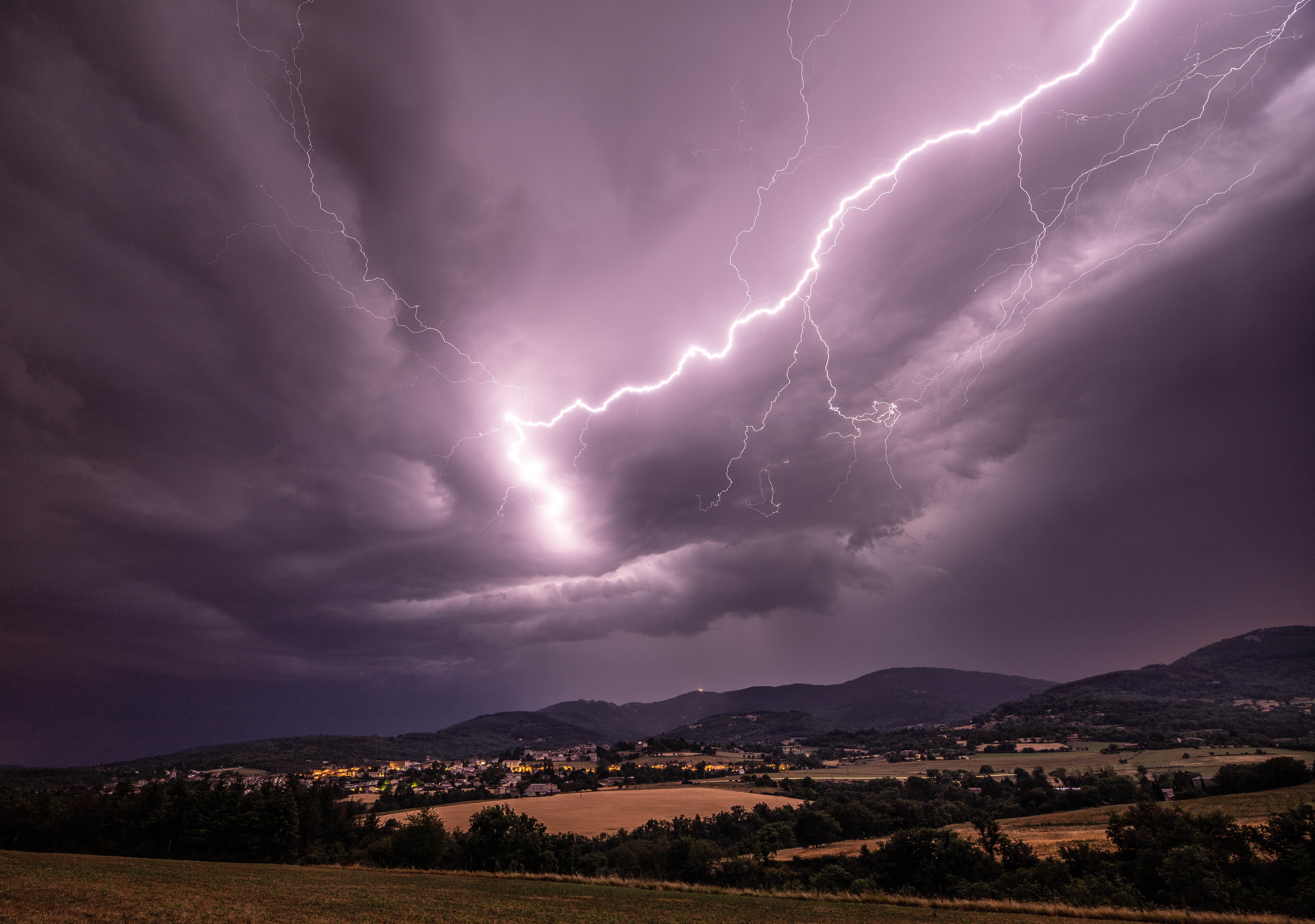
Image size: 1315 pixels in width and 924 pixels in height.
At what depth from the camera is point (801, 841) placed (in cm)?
5462

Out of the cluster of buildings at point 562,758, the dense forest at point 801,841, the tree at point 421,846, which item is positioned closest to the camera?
the dense forest at point 801,841

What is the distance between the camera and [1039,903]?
20.6m

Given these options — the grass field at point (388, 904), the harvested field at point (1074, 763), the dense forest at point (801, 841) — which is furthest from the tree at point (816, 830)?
the harvested field at point (1074, 763)

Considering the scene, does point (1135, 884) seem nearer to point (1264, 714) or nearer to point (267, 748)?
point (1264, 714)

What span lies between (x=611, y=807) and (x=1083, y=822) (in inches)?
2307

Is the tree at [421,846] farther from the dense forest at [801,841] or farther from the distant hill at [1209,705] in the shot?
the distant hill at [1209,705]

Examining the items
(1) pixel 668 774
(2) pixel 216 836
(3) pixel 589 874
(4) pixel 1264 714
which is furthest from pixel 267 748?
(4) pixel 1264 714

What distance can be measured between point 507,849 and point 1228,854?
4165cm

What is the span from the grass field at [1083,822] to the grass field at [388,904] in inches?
688

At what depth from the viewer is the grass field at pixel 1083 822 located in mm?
36781

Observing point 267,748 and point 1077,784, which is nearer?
point 1077,784

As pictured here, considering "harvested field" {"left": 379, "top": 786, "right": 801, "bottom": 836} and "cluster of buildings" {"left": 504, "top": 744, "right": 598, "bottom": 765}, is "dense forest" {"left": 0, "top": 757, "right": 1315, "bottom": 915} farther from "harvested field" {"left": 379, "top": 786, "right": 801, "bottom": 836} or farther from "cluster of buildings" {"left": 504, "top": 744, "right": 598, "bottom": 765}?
"cluster of buildings" {"left": 504, "top": 744, "right": 598, "bottom": 765}

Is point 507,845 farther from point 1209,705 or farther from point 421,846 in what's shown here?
point 1209,705

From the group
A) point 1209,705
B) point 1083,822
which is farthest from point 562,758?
point 1209,705
